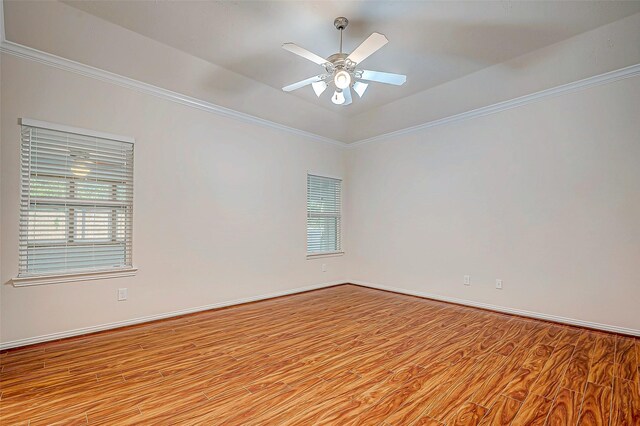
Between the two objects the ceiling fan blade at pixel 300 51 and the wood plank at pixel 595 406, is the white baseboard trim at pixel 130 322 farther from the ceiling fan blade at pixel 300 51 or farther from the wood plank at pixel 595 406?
the wood plank at pixel 595 406

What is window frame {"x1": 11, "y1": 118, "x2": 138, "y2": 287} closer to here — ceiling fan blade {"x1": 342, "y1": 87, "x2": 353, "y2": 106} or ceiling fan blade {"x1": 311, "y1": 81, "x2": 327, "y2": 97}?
ceiling fan blade {"x1": 311, "y1": 81, "x2": 327, "y2": 97}

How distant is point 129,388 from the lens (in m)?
2.12

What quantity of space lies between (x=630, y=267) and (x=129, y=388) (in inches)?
186

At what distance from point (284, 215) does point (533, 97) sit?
12.3 feet

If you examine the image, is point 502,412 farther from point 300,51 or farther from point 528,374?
point 300,51

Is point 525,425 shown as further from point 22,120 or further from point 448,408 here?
point 22,120

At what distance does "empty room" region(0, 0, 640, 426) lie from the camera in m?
2.17

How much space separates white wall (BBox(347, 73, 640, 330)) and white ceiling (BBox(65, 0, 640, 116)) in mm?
1003

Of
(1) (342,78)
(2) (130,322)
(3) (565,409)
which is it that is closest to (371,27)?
(1) (342,78)

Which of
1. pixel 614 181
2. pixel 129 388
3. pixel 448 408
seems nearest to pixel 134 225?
pixel 129 388

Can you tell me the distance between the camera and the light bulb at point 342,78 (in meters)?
2.71

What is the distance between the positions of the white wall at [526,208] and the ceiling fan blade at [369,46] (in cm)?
258

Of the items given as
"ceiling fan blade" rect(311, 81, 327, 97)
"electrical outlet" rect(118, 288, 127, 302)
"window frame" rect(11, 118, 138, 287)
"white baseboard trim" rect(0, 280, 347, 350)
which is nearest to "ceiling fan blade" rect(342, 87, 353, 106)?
"ceiling fan blade" rect(311, 81, 327, 97)

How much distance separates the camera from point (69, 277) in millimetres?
3037
